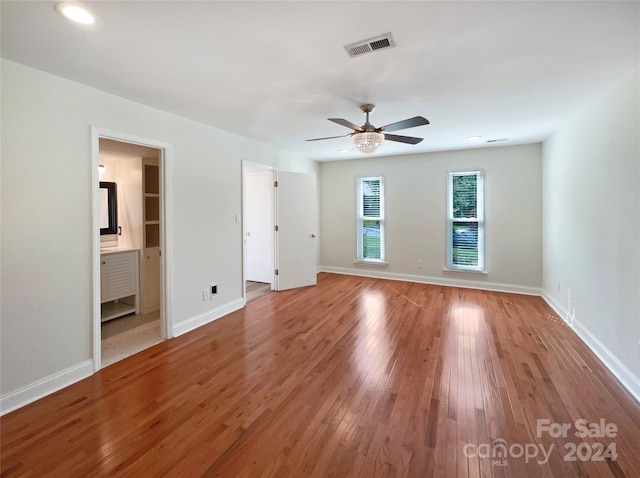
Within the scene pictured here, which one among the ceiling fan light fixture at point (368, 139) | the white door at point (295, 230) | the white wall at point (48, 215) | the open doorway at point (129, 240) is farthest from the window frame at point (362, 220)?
the white wall at point (48, 215)

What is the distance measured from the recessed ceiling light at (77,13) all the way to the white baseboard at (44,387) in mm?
2481

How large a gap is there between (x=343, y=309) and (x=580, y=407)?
2.57 meters

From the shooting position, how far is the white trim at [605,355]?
7.20 feet

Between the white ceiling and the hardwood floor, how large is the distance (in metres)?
2.44

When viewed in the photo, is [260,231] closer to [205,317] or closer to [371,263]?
[205,317]

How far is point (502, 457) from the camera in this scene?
5.35 feet

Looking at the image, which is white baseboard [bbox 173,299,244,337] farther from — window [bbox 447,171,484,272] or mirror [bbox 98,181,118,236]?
window [bbox 447,171,484,272]

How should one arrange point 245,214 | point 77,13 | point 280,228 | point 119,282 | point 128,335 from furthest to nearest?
1. point 280,228
2. point 245,214
3. point 119,282
4. point 128,335
5. point 77,13

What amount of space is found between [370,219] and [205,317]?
12.4ft

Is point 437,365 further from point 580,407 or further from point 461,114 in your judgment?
point 461,114

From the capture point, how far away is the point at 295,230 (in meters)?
5.28

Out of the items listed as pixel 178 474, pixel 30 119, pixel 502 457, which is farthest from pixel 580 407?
pixel 30 119

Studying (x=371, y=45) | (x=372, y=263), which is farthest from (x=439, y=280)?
(x=371, y=45)

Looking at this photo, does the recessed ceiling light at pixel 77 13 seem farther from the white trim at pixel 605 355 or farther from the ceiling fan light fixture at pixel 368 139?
A: the white trim at pixel 605 355
